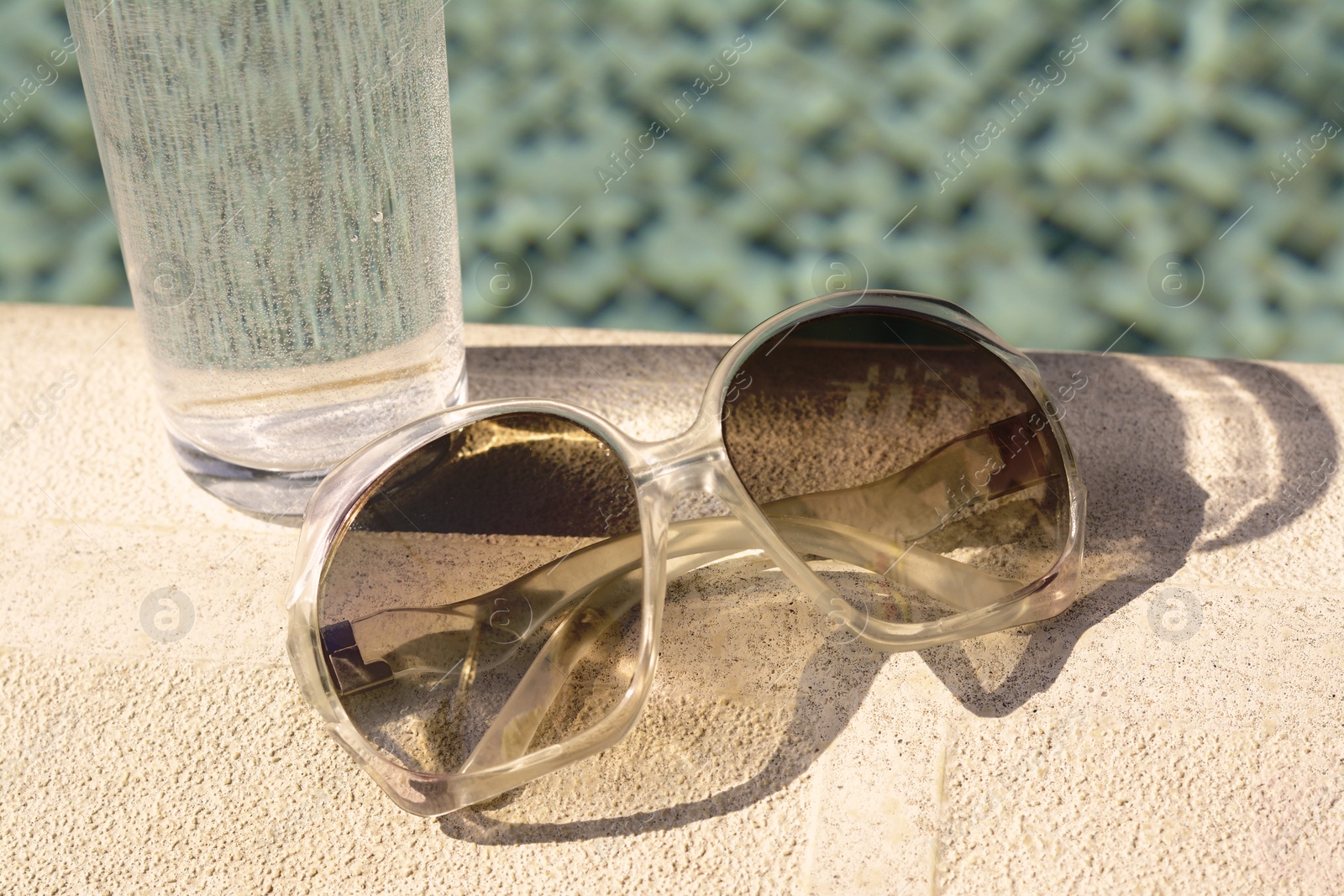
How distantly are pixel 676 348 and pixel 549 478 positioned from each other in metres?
0.16

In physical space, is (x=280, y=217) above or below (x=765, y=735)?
above

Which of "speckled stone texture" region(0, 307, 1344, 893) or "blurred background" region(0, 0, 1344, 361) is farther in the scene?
"blurred background" region(0, 0, 1344, 361)

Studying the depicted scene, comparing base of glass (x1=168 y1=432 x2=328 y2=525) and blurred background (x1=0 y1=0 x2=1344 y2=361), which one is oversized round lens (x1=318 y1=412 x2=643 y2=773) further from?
blurred background (x1=0 y1=0 x2=1344 y2=361)

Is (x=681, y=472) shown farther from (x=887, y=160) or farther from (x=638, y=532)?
(x=887, y=160)

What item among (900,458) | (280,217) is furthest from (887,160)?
(280,217)

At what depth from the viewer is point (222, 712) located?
34 cm

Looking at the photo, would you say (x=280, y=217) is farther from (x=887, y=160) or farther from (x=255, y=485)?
(x=887, y=160)

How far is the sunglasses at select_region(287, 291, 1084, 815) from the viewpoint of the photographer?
0.32m

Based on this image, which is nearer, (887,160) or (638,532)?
(638,532)

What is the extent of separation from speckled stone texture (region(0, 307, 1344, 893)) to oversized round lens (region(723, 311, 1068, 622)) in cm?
3

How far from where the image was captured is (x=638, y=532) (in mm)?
355

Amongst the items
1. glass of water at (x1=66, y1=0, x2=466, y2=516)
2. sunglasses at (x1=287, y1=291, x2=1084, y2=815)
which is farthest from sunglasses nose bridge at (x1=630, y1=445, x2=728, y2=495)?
glass of water at (x1=66, y1=0, x2=466, y2=516)

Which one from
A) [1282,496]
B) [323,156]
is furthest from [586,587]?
[1282,496]

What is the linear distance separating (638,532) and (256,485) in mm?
161
